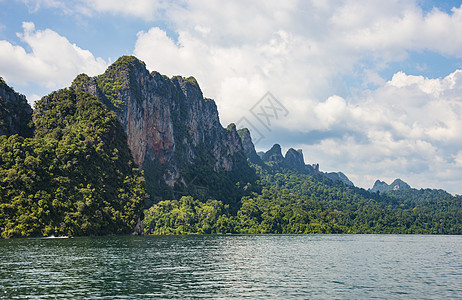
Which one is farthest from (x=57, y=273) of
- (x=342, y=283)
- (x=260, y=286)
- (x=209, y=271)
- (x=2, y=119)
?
(x=2, y=119)

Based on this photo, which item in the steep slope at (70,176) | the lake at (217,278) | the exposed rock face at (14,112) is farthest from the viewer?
the exposed rock face at (14,112)

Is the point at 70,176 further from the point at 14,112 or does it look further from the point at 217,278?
the point at 217,278

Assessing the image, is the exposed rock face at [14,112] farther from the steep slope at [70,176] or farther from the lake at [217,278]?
the lake at [217,278]

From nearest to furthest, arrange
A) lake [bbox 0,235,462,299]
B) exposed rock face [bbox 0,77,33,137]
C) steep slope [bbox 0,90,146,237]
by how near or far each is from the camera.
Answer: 1. lake [bbox 0,235,462,299]
2. steep slope [bbox 0,90,146,237]
3. exposed rock face [bbox 0,77,33,137]

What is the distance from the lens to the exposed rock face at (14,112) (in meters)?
151

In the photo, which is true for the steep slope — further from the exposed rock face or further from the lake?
the lake

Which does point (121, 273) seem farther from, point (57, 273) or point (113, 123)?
point (113, 123)

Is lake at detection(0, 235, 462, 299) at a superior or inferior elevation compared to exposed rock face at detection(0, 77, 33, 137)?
inferior

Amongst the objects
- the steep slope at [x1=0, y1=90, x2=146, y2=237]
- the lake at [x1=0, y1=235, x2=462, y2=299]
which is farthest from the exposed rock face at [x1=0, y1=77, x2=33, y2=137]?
the lake at [x1=0, y1=235, x2=462, y2=299]

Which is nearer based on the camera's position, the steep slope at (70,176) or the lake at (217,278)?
the lake at (217,278)

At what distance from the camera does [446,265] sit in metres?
58.2

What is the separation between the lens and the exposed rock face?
495 feet

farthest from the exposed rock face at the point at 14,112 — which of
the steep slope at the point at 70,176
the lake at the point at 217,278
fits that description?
the lake at the point at 217,278

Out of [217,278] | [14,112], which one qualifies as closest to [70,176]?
[14,112]
